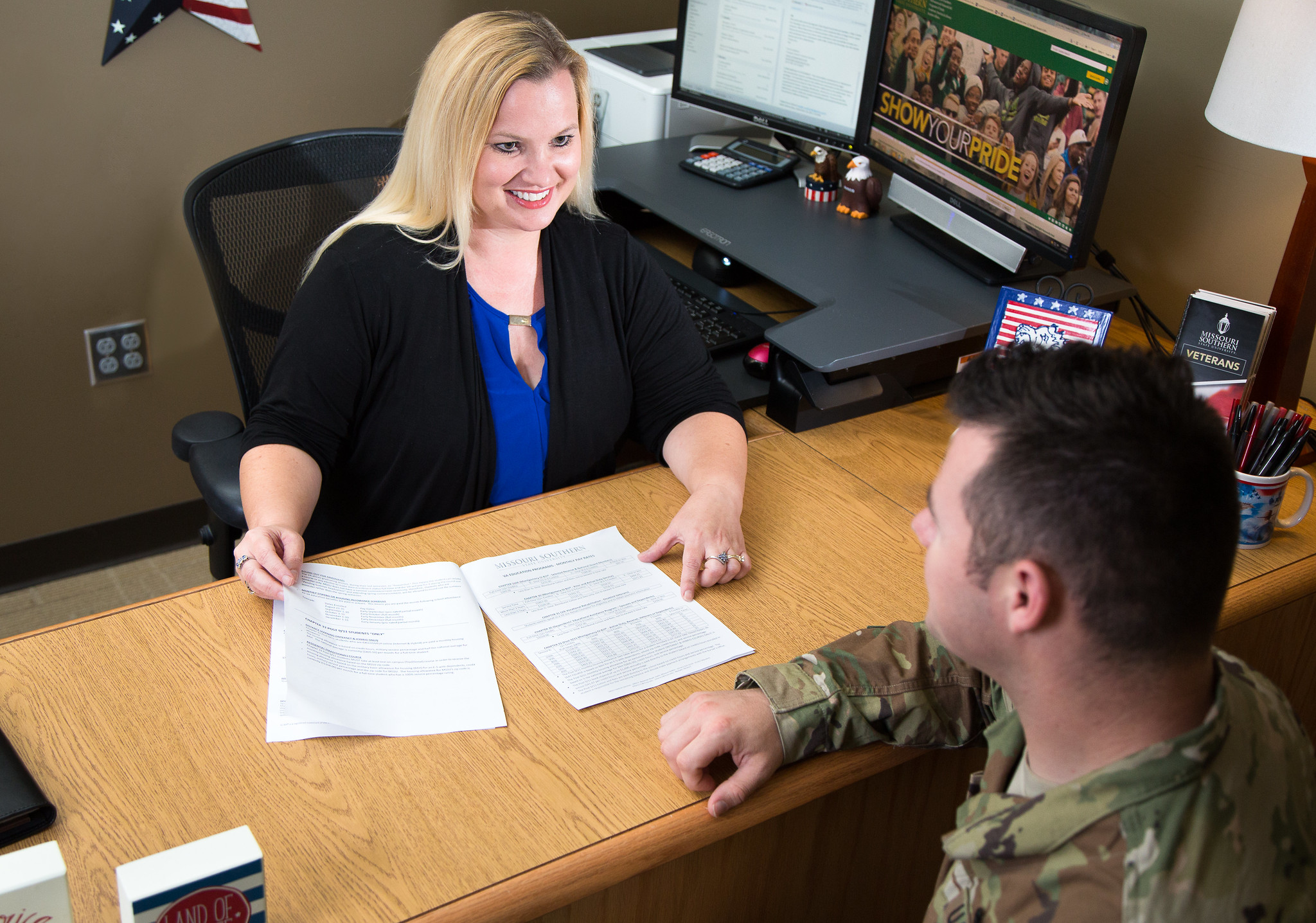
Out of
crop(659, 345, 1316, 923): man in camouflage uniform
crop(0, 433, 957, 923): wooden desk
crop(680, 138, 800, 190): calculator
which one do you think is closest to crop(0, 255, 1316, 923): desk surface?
crop(0, 433, 957, 923): wooden desk

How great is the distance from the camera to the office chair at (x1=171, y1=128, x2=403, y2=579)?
1535mm

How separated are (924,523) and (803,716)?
10.3 inches

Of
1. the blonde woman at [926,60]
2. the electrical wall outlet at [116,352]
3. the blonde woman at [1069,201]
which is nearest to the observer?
the blonde woman at [1069,201]

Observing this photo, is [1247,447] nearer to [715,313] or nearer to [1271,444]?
[1271,444]

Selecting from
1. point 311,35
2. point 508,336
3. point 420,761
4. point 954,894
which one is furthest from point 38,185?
point 954,894

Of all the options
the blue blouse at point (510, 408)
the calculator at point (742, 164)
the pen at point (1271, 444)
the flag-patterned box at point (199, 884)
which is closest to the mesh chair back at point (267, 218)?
the blue blouse at point (510, 408)

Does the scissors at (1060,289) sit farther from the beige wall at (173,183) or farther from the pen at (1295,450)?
the pen at (1295,450)

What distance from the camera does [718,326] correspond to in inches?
72.9

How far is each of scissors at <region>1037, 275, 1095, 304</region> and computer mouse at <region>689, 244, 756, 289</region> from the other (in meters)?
0.50

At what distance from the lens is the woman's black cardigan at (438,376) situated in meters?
1.40

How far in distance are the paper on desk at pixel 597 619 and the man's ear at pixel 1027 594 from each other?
1.49 ft

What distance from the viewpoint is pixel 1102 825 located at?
0.75 meters

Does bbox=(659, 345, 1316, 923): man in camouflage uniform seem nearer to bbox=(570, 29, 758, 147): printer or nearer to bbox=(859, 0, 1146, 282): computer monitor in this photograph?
bbox=(859, 0, 1146, 282): computer monitor

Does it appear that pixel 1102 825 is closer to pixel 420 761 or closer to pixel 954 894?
pixel 954 894
